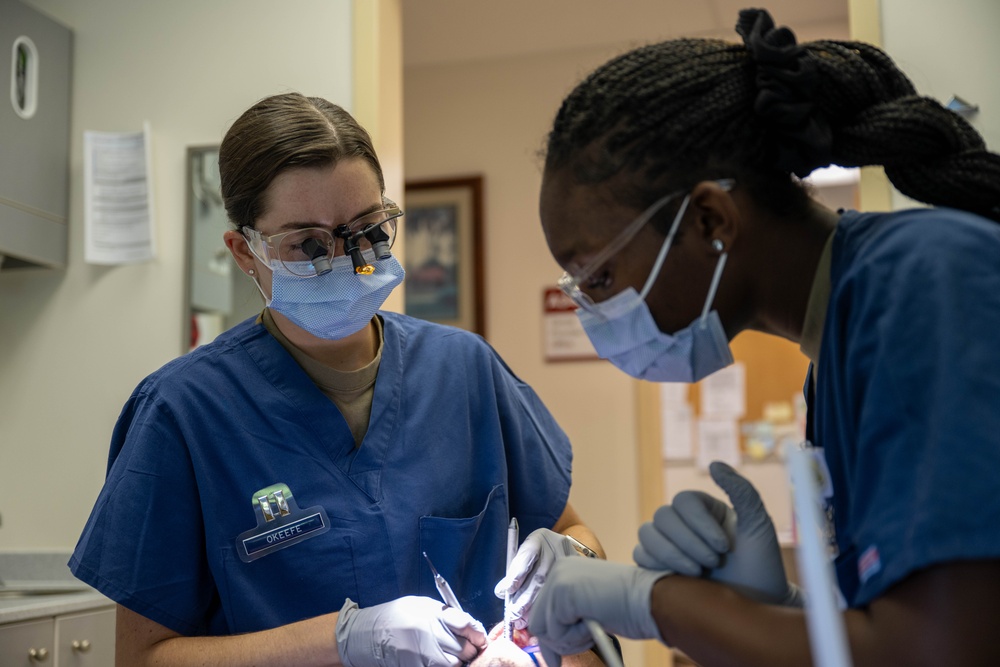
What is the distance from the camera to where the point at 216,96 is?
257 centimetres

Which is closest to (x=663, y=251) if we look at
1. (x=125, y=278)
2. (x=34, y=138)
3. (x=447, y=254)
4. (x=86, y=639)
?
(x=86, y=639)

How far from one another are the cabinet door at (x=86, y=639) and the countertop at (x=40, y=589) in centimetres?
2

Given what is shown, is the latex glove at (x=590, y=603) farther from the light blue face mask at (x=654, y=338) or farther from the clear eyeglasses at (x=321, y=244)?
the clear eyeglasses at (x=321, y=244)

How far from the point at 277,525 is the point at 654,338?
2.22ft

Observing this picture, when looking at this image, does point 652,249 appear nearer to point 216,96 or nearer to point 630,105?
point 630,105

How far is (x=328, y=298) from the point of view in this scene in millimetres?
1438

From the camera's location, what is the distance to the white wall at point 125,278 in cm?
252

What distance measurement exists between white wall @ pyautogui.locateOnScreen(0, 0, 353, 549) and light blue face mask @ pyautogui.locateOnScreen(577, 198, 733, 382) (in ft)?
5.42

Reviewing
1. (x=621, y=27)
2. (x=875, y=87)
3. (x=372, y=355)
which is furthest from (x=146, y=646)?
(x=621, y=27)

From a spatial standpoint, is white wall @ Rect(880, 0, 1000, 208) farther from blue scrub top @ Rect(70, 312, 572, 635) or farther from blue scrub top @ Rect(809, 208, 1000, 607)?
blue scrub top @ Rect(809, 208, 1000, 607)

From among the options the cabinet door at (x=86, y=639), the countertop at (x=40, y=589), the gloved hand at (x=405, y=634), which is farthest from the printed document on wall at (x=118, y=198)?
the gloved hand at (x=405, y=634)

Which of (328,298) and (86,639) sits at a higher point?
(328,298)

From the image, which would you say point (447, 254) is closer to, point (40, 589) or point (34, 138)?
point (34, 138)

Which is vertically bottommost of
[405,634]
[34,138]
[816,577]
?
[405,634]
